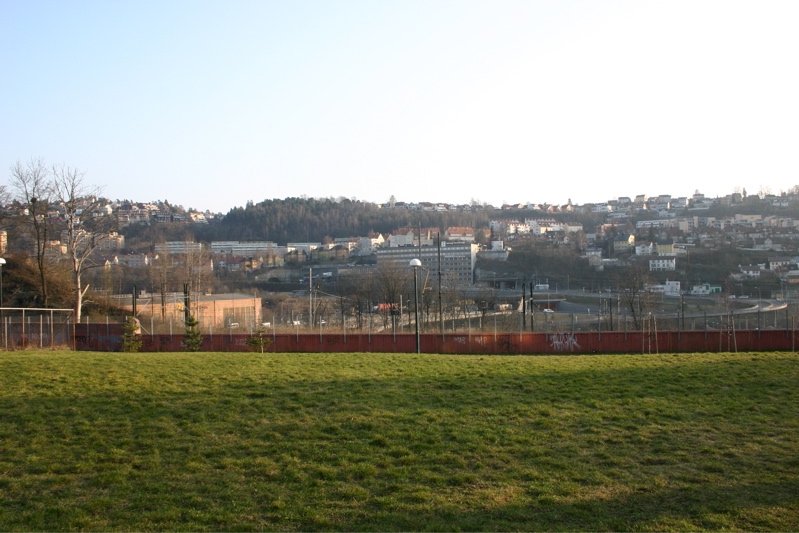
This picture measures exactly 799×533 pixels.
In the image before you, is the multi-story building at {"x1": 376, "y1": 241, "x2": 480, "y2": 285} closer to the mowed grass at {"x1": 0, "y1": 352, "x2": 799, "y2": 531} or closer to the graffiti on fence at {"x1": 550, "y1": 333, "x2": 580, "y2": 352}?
the graffiti on fence at {"x1": 550, "y1": 333, "x2": 580, "y2": 352}

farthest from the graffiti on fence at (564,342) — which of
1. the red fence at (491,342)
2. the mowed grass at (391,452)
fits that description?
the mowed grass at (391,452)

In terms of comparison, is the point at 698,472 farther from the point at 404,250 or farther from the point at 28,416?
the point at 404,250

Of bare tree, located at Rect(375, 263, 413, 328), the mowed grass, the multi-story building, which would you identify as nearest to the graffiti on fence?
the mowed grass

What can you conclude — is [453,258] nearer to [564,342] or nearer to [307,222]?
[307,222]

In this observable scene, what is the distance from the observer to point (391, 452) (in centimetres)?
769

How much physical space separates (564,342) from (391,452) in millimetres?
22768

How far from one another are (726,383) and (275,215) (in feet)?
469

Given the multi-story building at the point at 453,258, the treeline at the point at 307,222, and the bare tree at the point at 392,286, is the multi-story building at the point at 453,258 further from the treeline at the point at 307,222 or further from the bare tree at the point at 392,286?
the treeline at the point at 307,222

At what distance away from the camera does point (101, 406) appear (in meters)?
9.68

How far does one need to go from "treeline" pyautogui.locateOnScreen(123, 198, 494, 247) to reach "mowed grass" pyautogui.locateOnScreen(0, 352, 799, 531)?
118 meters

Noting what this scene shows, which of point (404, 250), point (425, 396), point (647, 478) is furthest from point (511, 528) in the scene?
point (404, 250)

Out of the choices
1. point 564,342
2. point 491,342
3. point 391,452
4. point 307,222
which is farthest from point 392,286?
point 307,222

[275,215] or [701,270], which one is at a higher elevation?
[275,215]

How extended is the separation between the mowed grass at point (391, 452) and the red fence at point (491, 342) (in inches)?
583
